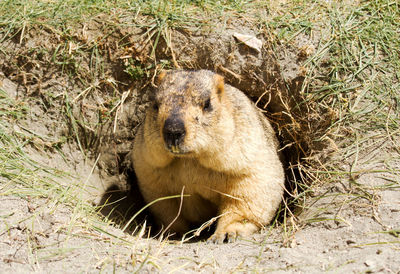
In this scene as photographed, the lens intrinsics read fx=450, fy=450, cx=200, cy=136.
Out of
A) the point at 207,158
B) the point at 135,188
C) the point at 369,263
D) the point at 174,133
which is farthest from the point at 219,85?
the point at 135,188

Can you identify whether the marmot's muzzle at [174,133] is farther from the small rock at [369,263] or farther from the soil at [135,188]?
the small rock at [369,263]

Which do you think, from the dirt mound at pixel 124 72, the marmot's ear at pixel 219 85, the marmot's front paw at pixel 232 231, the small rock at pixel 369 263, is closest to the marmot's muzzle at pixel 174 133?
the marmot's ear at pixel 219 85

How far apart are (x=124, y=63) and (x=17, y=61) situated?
142 centimetres

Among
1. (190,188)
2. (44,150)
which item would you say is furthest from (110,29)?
(190,188)

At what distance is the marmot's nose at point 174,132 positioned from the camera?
13.8 feet

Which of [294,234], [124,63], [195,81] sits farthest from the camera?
[124,63]

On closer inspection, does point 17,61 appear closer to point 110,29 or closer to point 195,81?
point 110,29

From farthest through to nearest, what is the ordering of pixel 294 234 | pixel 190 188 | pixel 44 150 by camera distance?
pixel 44 150
pixel 190 188
pixel 294 234

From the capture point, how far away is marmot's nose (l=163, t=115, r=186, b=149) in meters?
4.19

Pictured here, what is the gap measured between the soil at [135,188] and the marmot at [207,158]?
0.44 metres

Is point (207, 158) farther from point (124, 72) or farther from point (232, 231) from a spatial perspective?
point (124, 72)

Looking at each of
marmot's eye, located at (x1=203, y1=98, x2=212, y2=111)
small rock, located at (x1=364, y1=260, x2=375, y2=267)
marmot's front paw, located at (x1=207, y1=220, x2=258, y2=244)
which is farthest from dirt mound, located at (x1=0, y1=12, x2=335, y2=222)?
small rock, located at (x1=364, y1=260, x2=375, y2=267)

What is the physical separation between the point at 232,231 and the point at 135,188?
8.13ft

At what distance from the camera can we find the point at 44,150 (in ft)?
19.2
